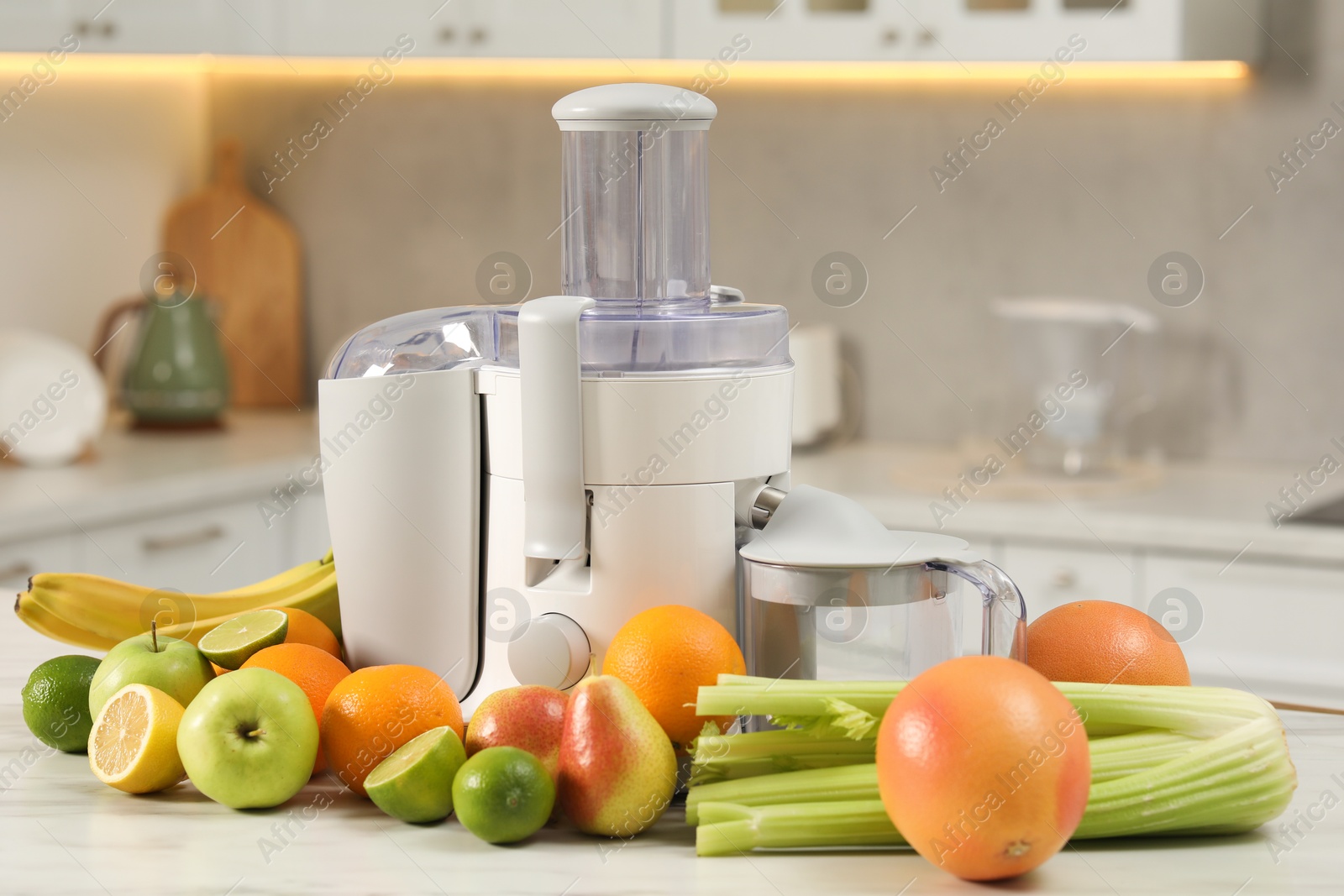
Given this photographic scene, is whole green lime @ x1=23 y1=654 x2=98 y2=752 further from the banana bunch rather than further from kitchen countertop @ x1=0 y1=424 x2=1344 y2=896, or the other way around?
the banana bunch

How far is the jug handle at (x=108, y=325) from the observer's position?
281 centimetres

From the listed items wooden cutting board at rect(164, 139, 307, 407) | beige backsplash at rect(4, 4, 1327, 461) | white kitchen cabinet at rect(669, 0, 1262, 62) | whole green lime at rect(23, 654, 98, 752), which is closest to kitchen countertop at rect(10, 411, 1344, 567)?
beige backsplash at rect(4, 4, 1327, 461)

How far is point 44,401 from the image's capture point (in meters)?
2.44

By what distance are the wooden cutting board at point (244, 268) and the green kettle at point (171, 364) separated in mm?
295

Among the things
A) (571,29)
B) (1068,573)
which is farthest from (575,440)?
(571,29)

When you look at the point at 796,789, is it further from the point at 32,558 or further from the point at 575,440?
the point at 32,558

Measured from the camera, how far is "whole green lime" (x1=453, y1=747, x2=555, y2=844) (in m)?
0.72

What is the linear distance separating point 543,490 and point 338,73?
8.14ft

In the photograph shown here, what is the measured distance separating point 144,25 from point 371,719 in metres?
2.23

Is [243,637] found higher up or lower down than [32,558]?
higher up

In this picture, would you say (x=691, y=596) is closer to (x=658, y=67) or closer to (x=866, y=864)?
(x=866, y=864)

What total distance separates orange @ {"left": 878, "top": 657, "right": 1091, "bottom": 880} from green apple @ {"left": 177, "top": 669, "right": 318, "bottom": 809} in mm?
330

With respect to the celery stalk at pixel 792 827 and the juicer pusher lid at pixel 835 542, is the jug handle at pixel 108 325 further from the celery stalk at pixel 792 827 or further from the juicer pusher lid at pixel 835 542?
the celery stalk at pixel 792 827

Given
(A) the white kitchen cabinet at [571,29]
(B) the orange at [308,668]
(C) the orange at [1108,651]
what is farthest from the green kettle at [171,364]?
(C) the orange at [1108,651]
